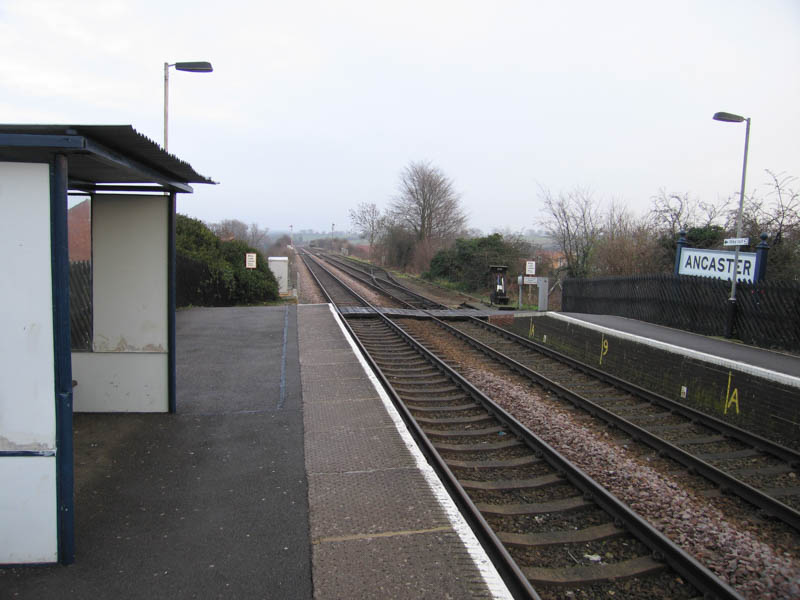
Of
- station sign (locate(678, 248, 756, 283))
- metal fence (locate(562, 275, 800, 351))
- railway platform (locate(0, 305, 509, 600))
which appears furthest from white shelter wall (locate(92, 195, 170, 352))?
station sign (locate(678, 248, 756, 283))

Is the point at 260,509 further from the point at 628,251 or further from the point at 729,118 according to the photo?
the point at 628,251

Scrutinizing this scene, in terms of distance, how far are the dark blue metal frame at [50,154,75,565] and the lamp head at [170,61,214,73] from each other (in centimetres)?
1032

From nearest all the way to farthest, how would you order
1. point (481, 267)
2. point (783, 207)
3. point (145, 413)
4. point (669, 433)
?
point (145, 413), point (669, 433), point (783, 207), point (481, 267)

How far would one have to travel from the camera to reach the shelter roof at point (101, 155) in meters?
3.43

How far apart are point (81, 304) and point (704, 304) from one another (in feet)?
44.8

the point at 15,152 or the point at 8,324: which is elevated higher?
the point at 15,152

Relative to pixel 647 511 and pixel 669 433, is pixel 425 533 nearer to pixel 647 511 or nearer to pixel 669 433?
pixel 647 511

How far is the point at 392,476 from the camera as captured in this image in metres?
Result: 4.99

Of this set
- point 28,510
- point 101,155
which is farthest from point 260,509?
point 101,155

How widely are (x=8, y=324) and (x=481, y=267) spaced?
93.6 ft

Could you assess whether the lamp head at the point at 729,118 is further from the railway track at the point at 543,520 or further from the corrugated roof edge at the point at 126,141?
the corrugated roof edge at the point at 126,141

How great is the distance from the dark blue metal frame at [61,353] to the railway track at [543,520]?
9.72 feet

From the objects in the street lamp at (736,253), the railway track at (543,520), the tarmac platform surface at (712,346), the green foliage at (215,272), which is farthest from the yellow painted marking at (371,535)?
the green foliage at (215,272)

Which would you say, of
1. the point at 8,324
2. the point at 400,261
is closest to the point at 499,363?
the point at 8,324
